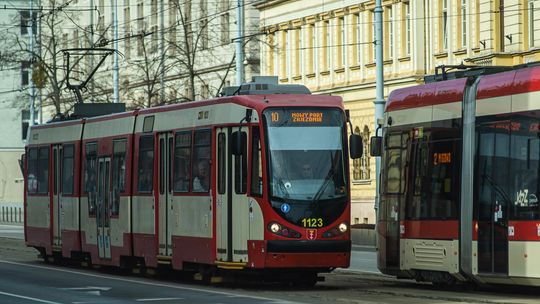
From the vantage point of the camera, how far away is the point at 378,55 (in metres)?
44.0

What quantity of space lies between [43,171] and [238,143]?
1186 cm

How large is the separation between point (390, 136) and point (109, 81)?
5755 centimetres

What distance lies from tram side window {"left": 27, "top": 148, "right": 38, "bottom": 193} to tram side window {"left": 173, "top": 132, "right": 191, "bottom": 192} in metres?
9.55

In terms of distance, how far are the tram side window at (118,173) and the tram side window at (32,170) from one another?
5.95 metres

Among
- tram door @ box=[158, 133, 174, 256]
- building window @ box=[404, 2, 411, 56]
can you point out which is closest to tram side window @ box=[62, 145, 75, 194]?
tram door @ box=[158, 133, 174, 256]

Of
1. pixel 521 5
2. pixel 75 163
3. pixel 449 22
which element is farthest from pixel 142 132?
pixel 449 22

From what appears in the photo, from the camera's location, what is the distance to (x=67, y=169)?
111ft

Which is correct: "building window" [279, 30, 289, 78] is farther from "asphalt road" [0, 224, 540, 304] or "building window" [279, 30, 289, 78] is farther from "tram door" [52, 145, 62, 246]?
"asphalt road" [0, 224, 540, 304]

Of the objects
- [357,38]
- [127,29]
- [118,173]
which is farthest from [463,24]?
[127,29]

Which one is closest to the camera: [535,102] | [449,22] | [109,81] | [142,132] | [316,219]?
[535,102]

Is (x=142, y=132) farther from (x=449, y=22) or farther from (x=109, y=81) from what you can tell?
(x=109, y=81)

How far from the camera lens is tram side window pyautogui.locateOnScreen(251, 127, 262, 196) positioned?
2433 cm

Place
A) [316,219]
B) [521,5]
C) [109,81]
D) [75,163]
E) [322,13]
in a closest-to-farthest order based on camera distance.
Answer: [316,219] → [75,163] → [521,5] → [322,13] → [109,81]

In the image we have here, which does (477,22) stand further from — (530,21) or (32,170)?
(32,170)
